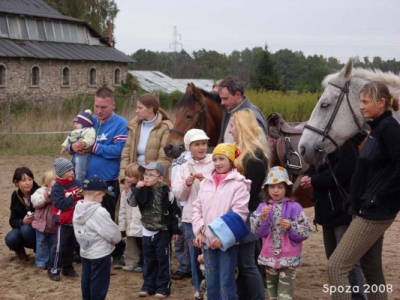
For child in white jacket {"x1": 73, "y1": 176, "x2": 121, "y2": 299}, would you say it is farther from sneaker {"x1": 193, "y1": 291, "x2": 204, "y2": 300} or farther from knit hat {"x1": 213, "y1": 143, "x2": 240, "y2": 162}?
knit hat {"x1": 213, "y1": 143, "x2": 240, "y2": 162}

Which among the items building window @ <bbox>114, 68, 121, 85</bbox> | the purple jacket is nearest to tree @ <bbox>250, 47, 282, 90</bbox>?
building window @ <bbox>114, 68, 121, 85</bbox>

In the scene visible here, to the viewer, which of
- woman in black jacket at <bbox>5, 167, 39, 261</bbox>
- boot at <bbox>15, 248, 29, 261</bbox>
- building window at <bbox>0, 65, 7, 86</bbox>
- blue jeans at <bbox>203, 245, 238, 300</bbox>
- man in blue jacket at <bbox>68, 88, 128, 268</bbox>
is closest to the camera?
blue jeans at <bbox>203, 245, 238, 300</bbox>

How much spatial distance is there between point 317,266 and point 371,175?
3166 mm

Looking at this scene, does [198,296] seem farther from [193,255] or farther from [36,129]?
[36,129]

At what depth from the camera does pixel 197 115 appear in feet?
20.5

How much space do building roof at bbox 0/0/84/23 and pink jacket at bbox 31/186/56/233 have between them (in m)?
34.8

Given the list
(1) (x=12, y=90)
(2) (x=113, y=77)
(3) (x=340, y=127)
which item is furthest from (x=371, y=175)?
(2) (x=113, y=77)

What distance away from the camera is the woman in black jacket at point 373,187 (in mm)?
4086

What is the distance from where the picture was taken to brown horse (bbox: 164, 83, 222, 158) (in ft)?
20.1

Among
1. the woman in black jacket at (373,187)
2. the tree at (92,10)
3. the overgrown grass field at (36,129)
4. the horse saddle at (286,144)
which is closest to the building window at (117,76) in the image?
the tree at (92,10)

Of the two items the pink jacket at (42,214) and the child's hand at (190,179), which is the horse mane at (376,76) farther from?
the pink jacket at (42,214)

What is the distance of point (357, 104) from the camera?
5.06 metres

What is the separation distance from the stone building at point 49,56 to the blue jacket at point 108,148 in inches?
1226

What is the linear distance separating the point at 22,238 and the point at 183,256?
191 cm
